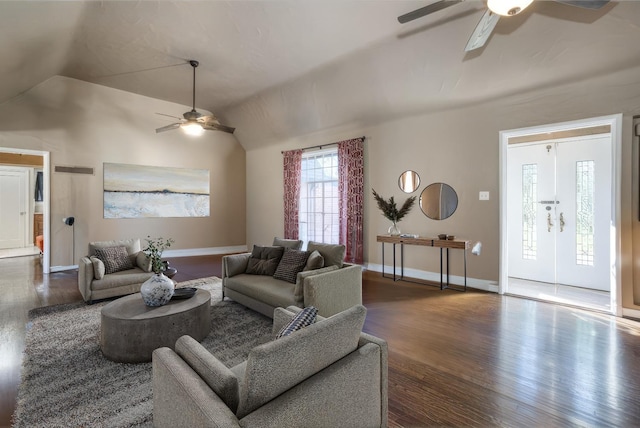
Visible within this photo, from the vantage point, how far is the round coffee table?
2.50m

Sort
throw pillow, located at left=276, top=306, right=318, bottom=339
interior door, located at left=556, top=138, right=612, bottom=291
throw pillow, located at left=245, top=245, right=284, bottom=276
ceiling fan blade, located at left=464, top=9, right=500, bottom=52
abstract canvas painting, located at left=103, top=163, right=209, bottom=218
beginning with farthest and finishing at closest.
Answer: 1. abstract canvas painting, located at left=103, top=163, right=209, bottom=218
2. interior door, located at left=556, top=138, right=612, bottom=291
3. throw pillow, located at left=245, top=245, right=284, bottom=276
4. ceiling fan blade, located at left=464, top=9, right=500, bottom=52
5. throw pillow, located at left=276, top=306, right=318, bottom=339

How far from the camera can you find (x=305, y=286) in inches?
115

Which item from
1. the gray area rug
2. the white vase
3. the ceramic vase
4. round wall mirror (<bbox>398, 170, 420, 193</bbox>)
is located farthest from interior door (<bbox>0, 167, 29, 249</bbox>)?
round wall mirror (<bbox>398, 170, 420, 193</bbox>)

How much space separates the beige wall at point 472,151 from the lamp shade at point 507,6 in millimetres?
2308

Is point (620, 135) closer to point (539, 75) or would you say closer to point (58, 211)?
point (539, 75)

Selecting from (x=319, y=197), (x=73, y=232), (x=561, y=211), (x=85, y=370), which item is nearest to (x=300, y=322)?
(x=85, y=370)

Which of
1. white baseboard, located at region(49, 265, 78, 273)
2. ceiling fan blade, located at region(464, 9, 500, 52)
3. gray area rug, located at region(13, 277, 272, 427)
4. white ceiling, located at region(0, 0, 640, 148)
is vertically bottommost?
gray area rug, located at region(13, 277, 272, 427)

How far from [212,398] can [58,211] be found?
6.98m

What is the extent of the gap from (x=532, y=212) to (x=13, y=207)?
42.9ft

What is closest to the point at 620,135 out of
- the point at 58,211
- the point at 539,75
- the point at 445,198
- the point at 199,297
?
the point at 539,75

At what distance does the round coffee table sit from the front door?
5.54 metres

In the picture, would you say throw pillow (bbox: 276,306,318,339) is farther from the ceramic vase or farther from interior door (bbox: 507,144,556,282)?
interior door (bbox: 507,144,556,282)

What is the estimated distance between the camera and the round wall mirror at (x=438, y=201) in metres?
5.00

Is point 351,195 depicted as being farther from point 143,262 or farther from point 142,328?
point 142,328
